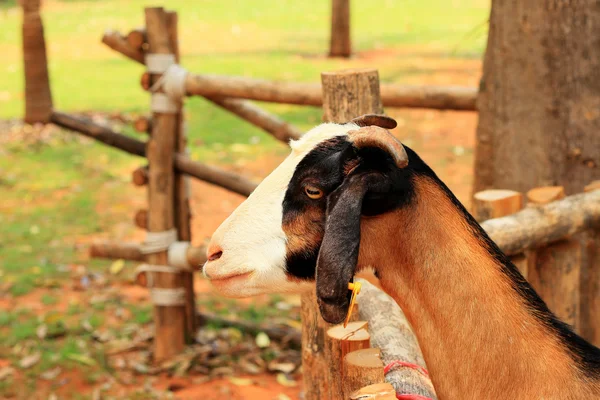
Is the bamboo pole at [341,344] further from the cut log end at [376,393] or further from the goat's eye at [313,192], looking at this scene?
the goat's eye at [313,192]

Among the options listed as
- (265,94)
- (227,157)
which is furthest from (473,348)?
(227,157)

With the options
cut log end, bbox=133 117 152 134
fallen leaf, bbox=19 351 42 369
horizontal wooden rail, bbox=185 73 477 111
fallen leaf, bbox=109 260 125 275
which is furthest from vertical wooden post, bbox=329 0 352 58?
fallen leaf, bbox=19 351 42 369

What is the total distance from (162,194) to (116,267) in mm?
2146

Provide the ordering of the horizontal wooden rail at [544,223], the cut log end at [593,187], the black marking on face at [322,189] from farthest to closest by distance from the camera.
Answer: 1. the cut log end at [593,187]
2. the horizontal wooden rail at [544,223]
3. the black marking on face at [322,189]

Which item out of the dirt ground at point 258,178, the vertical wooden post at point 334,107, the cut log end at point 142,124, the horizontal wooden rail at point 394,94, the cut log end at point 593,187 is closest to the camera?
the vertical wooden post at point 334,107

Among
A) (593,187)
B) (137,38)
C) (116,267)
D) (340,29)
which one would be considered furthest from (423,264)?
(340,29)

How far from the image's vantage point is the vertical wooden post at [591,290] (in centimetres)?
431

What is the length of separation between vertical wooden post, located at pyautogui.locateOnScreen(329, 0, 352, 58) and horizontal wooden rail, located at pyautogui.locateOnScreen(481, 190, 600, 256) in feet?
40.6

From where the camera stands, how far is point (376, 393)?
90.6 inches

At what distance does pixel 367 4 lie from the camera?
25.8m

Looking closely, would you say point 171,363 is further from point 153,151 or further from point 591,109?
point 591,109

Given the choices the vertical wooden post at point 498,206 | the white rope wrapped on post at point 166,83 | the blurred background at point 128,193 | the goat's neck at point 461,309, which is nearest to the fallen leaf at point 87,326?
the blurred background at point 128,193

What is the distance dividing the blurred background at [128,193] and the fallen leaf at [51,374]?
14mm

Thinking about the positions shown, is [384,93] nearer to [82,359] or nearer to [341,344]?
[341,344]
